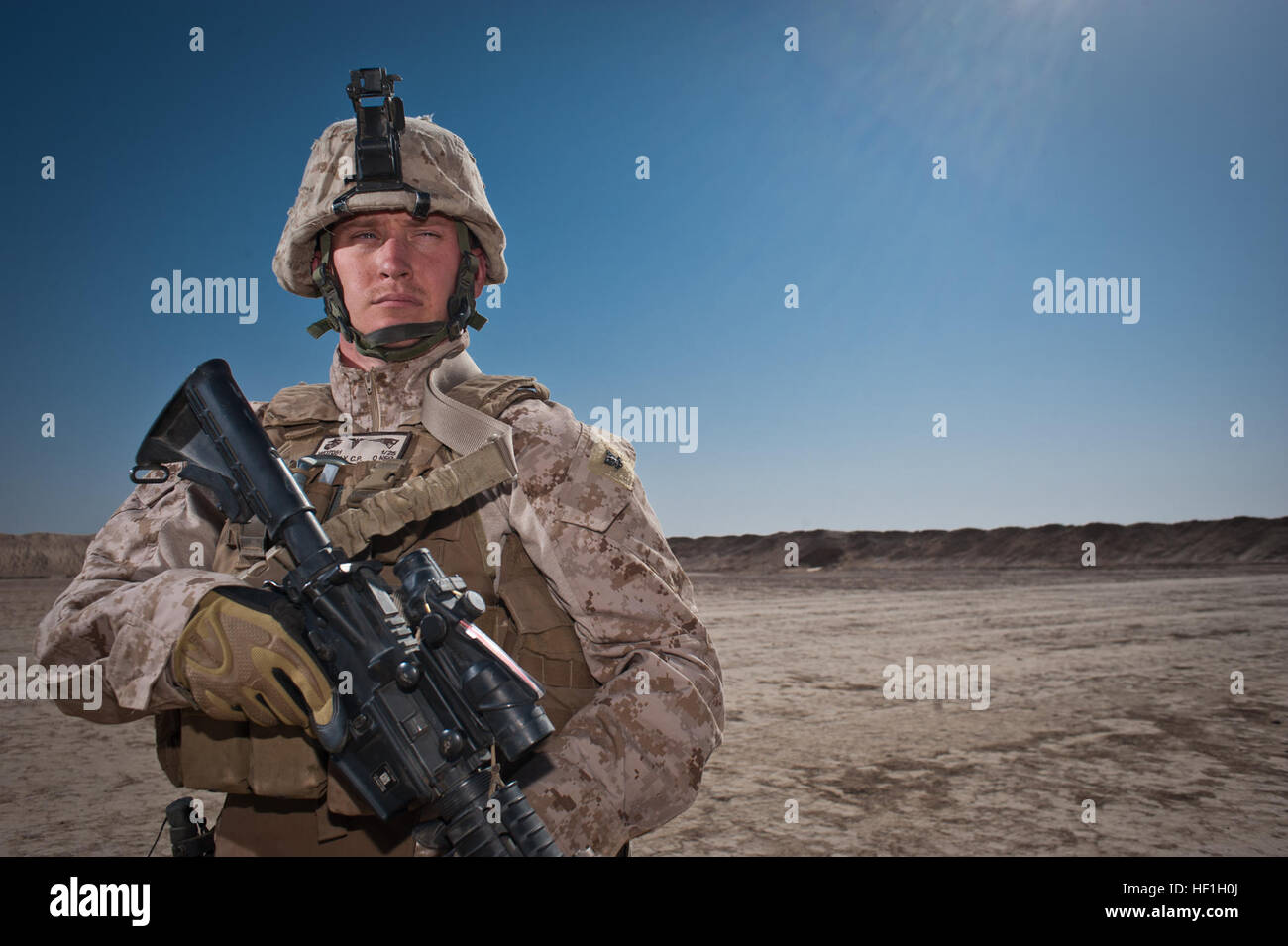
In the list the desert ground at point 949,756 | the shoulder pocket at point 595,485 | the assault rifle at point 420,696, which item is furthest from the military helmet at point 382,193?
the desert ground at point 949,756

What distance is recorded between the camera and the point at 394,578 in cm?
180

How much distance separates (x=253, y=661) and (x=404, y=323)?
970 millimetres

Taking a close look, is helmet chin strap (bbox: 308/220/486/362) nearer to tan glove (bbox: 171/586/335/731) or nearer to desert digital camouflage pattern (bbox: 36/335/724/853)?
desert digital camouflage pattern (bbox: 36/335/724/853)

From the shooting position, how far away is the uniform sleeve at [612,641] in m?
1.69

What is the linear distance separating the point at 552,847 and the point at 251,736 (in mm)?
753

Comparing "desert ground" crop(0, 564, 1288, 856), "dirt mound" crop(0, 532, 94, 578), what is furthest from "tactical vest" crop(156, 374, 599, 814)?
"dirt mound" crop(0, 532, 94, 578)

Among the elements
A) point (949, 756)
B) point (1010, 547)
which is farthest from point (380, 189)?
point (1010, 547)

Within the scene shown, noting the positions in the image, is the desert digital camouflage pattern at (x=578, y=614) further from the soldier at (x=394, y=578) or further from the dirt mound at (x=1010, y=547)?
the dirt mound at (x=1010, y=547)

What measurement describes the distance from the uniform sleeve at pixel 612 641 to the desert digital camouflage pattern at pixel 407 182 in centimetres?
65

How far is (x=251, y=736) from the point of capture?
5.73 feet

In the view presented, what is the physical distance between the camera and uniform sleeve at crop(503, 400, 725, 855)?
5.55 ft

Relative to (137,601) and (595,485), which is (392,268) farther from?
(137,601)
